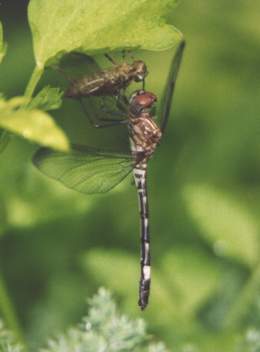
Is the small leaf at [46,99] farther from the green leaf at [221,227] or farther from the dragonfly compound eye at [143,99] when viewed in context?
the green leaf at [221,227]

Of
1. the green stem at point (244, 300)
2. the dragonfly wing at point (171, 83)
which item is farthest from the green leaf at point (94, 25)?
the green stem at point (244, 300)

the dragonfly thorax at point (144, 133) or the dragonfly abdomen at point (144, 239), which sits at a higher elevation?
the dragonfly thorax at point (144, 133)

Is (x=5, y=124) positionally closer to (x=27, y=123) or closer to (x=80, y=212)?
(x=27, y=123)

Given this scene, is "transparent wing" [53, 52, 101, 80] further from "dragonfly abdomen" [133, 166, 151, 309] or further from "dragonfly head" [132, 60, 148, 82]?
"dragonfly abdomen" [133, 166, 151, 309]

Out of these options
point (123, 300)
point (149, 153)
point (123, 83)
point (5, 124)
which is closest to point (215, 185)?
point (123, 300)

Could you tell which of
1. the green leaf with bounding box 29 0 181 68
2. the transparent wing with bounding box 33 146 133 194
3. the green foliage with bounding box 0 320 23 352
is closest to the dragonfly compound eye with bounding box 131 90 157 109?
the transparent wing with bounding box 33 146 133 194

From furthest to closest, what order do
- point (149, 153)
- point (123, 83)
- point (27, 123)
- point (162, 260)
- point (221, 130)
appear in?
point (221, 130) → point (162, 260) → point (149, 153) → point (123, 83) → point (27, 123)

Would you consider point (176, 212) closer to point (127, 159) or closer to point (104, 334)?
point (127, 159)
